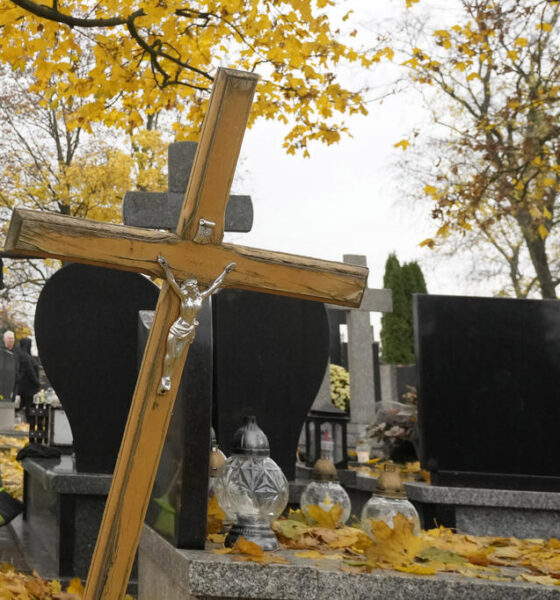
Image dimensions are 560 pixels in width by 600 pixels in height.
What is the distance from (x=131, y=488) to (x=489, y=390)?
11.5 feet

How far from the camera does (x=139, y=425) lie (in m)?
2.87

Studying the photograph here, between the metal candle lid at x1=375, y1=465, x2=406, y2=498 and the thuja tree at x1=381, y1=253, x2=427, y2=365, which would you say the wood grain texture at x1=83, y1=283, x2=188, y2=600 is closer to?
the metal candle lid at x1=375, y1=465, x2=406, y2=498

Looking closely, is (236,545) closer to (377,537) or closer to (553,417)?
(377,537)

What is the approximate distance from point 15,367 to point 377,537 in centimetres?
1768

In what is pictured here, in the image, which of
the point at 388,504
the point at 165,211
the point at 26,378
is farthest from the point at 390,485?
the point at 26,378

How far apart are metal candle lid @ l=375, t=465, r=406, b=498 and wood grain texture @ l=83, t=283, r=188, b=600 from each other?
1.09 meters

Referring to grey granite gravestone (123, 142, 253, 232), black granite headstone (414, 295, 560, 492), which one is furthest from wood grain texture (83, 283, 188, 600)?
grey granite gravestone (123, 142, 253, 232)

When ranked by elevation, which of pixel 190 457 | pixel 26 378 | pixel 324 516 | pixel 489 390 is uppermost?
pixel 26 378

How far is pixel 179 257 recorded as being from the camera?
3002 millimetres

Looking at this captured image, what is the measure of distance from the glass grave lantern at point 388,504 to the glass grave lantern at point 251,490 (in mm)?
408

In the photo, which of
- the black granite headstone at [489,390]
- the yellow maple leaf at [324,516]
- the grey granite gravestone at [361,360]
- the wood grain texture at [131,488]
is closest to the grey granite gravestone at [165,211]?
the black granite headstone at [489,390]

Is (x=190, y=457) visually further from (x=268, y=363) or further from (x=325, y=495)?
(x=268, y=363)

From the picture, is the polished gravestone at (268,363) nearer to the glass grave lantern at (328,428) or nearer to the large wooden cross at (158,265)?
the glass grave lantern at (328,428)

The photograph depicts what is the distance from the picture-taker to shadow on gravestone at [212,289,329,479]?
5348 millimetres
